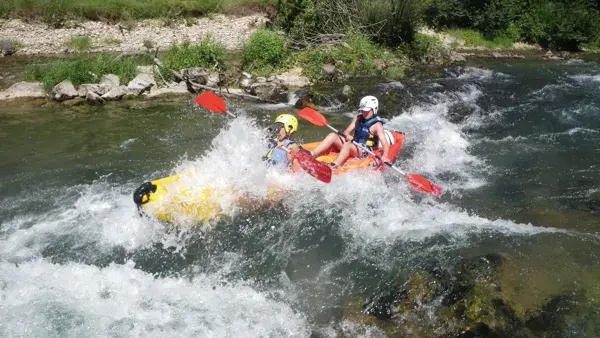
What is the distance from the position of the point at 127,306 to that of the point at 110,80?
8.47 meters

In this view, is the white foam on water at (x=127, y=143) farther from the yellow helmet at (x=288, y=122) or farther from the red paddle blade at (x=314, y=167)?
the red paddle blade at (x=314, y=167)

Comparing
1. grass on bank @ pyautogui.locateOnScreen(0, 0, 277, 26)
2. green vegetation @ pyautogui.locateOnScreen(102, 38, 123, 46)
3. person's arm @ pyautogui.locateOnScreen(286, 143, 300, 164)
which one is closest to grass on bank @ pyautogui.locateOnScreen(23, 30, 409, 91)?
green vegetation @ pyautogui.locateOnScreen(102, 38, 123, 46)

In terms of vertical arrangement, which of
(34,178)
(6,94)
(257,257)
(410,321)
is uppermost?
(410,321)

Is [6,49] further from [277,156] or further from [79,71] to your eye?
[277,156]

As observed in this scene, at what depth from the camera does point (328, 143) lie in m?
7.79

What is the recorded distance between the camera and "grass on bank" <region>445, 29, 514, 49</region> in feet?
63.7

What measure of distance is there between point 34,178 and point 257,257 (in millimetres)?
4159

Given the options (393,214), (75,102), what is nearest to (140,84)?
(75,102)

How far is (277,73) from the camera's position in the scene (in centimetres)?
1354

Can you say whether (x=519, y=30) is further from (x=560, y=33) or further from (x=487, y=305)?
(x=487, y=305)

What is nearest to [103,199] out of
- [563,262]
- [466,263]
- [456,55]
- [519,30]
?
[466,263]

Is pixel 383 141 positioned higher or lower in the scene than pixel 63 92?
higher

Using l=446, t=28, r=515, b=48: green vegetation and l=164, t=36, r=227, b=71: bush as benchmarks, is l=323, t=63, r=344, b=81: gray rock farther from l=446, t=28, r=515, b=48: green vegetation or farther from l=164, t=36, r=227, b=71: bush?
l=446, t=28, r=515, b=48: green vegetation

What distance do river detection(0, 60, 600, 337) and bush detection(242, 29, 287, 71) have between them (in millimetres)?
3971
